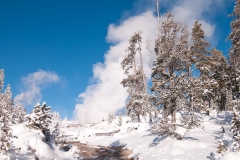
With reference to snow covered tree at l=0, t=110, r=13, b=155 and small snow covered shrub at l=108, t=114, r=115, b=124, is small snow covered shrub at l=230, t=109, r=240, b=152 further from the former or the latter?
small snow covered shrub at l=108, t=114, r=115, b=124

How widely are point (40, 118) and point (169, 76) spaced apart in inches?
439

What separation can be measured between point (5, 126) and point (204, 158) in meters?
10.9

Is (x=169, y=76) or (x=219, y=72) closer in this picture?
(x=169, y=76)

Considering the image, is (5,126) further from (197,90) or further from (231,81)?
(231,81)

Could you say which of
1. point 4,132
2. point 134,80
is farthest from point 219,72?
point 4,132

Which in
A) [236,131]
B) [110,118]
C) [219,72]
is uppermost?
[219,72]

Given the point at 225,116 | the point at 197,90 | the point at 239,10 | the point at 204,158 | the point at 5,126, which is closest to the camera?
the point at 5,126

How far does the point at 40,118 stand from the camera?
17.7 m

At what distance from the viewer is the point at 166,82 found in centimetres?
1738

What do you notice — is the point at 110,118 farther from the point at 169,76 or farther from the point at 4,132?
the point at 4,132

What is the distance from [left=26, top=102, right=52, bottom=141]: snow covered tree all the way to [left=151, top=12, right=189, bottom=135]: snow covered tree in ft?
29.8

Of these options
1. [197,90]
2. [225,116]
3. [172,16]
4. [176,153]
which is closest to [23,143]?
[176,153]

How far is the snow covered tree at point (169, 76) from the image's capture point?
16234mm

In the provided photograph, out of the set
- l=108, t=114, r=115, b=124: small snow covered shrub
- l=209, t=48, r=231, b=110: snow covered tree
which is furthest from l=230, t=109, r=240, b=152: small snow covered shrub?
l=108, t=114, r=115, b=124: small snow covered shrub
